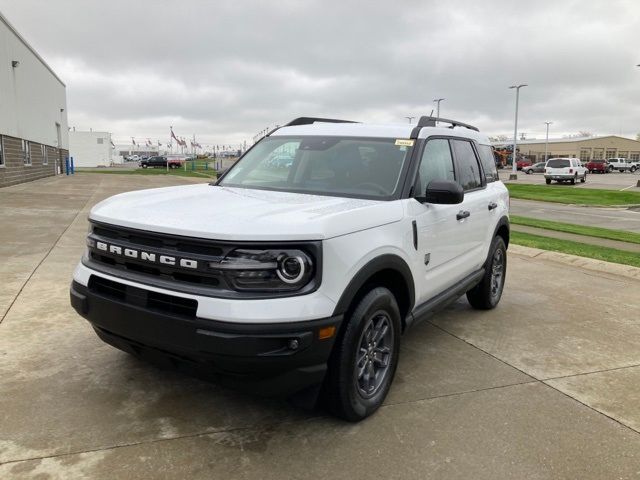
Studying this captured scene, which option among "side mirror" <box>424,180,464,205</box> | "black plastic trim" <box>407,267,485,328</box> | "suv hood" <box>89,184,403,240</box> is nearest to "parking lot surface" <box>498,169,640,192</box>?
"black plastic trim" <box>407,267,485,328</box>

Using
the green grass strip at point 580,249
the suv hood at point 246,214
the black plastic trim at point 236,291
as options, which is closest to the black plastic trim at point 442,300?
the suv hood at point 246,214

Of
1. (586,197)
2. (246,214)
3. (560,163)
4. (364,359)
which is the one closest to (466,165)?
(364,359)

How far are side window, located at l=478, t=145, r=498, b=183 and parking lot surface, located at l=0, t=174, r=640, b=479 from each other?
160cm

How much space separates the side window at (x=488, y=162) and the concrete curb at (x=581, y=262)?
3267 millimetres

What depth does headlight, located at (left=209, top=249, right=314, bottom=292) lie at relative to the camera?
2.69m

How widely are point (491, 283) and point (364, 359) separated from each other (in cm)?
288

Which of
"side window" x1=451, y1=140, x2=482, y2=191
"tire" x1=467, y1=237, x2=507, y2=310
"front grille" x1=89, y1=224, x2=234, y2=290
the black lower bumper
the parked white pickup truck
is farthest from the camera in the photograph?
the parked white pickup truck

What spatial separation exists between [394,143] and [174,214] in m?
1.86

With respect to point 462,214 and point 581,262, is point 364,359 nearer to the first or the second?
point 462,214

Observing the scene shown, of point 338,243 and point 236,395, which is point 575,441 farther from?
point 236,395

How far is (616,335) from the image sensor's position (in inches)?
200

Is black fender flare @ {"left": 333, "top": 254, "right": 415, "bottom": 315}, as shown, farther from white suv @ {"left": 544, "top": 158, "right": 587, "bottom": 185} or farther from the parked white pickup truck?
the parked white pickup truck

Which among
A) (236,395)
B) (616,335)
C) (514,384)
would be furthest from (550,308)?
(236,395)

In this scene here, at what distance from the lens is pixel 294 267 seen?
8.95 ft
